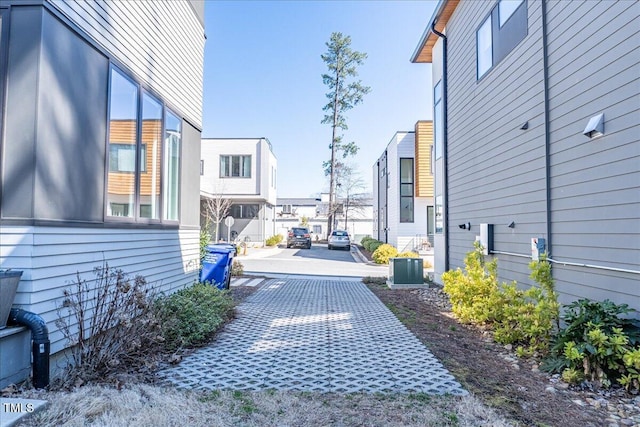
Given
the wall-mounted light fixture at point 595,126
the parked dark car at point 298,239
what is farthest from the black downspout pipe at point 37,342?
the parked dark car at point 298,239

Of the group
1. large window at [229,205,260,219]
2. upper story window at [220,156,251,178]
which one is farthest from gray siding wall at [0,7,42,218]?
large window at [229,205,260,219]

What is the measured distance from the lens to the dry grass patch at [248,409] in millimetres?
2710

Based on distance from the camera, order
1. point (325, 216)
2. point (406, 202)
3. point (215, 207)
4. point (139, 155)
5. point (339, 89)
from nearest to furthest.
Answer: point (139, 155) → point (406, 202) → point (215, 207) → point (339, 89) → point (325, 216)

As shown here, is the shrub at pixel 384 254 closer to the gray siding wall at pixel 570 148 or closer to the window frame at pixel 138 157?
the gray siding wall at pixel 570 148

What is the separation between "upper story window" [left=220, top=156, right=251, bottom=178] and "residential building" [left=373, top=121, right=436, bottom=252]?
10.0m

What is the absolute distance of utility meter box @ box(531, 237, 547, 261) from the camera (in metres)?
5.37

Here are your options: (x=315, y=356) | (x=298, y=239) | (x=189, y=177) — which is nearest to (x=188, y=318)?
(x=315, y=356)

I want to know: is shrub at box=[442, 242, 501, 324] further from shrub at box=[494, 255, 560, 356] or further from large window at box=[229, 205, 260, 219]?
large window at box=[229, 205, 260, 219]

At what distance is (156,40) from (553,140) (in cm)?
578

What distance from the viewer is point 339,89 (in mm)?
31453

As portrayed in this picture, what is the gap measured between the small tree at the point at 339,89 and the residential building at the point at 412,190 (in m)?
10.5

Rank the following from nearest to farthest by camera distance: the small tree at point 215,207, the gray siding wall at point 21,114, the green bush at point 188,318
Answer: the gray siding wall at point 21,114 → the green bush at point 188,318 → the small tree at point 215,207

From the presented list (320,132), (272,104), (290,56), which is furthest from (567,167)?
(320,132)

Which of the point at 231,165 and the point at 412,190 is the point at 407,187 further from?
the point at 231,165
